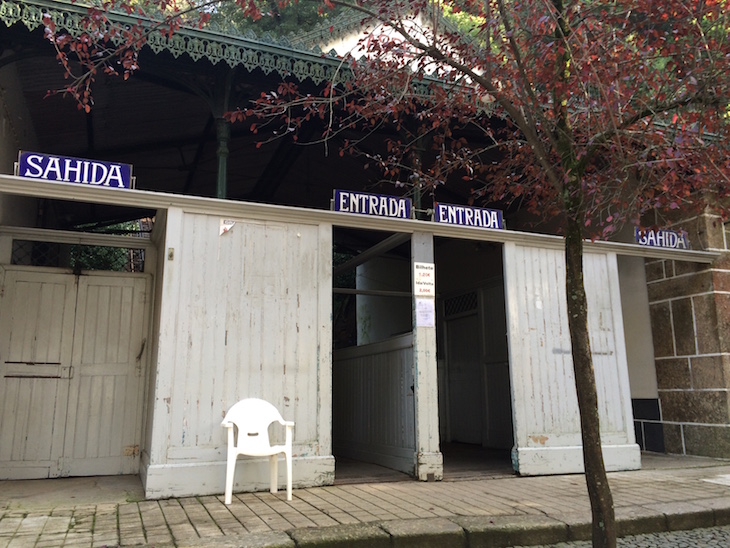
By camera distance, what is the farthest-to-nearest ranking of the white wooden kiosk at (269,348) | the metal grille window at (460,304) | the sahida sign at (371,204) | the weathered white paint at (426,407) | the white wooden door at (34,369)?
the metal grille window at (460,304)
the sahida sign at (371,204)
the weathered white paint at (426,407)
the white wooden door at (34,369)
the white wooden kiosk at (269,348)

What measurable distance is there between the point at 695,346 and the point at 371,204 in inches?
201

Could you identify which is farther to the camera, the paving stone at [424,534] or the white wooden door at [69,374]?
the white wooden door at [69,374]

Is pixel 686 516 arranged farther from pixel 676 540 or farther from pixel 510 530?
pixel 510 530

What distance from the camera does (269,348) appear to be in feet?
19.0

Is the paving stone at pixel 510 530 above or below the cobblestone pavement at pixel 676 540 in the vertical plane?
above

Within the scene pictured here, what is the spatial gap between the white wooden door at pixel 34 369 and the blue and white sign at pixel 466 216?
167 inches

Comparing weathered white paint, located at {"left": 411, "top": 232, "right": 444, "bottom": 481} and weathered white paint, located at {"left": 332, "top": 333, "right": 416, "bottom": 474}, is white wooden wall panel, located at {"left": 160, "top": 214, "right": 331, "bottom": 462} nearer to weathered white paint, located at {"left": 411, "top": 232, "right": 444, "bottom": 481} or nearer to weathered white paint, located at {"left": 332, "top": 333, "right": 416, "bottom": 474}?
weathered white paint, located at {"left": 411, "top": 232, "right": 444, "bottom": 481}

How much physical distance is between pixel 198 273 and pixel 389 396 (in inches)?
111

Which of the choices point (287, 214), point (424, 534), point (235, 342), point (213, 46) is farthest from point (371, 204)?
point (424, 534)

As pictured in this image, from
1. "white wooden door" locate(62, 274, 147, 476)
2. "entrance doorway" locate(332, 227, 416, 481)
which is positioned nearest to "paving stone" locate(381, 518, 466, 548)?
"entrance doorway" locate(332, 227, 416, 481)

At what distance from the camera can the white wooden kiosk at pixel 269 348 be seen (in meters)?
5.37

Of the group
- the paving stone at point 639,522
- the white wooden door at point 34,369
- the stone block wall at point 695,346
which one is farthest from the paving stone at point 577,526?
the white wooden door at point 34,369

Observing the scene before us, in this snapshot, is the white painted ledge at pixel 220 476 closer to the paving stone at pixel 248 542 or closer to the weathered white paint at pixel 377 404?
the weathered white paint at pixel 377 404

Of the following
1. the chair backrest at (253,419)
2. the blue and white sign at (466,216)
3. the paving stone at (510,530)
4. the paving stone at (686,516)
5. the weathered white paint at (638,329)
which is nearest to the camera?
the paving stone at (510,530)
